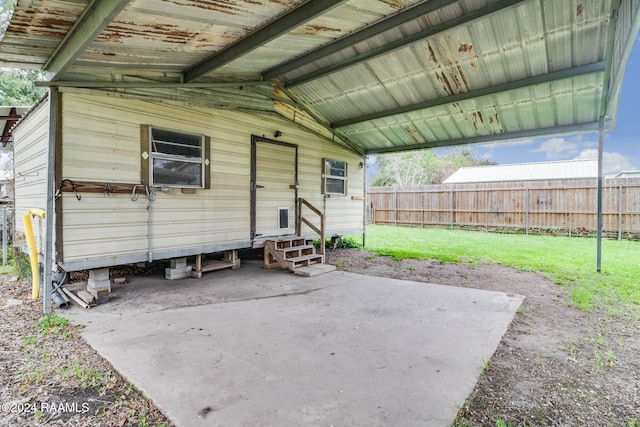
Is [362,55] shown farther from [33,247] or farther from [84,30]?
[33,247]

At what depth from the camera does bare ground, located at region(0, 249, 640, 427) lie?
6.66 ft

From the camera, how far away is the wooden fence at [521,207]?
11.2 meters

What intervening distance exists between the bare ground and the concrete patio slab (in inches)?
4.8

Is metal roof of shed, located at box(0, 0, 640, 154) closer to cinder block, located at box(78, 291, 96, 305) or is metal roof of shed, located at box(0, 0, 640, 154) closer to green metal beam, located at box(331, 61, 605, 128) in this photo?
green metal beam, located at box(331, 61, 605, 128)

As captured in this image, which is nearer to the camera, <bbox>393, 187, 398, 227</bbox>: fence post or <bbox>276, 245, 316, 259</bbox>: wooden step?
<bbox>276, 245, 316, 259</bbox>: wooden step

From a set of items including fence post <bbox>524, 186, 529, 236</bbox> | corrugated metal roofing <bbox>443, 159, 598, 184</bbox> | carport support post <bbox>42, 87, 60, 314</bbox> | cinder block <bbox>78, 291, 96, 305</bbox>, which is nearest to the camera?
carport support post <bbox>42, 87, 60, 314</bbox>

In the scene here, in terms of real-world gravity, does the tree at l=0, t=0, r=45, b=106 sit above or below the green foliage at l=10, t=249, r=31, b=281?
above

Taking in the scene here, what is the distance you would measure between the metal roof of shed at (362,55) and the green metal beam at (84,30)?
0.01 meters

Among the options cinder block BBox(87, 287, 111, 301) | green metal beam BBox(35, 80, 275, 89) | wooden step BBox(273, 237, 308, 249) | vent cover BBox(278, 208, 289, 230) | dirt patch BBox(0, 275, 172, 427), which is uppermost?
green metal beam BBox(35, 80, 275, 89)

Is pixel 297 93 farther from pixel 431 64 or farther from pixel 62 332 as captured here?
pixel 62 332

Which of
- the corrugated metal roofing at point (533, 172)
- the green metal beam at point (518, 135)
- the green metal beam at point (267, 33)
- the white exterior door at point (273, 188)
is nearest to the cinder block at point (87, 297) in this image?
the white exterior door at point (273, 188)

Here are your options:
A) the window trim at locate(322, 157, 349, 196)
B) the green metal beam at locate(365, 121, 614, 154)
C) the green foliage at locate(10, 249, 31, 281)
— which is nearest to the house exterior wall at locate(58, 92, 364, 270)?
the window trim at locate(322, 157, 349, 196)

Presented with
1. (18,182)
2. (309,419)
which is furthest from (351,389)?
(18,182)

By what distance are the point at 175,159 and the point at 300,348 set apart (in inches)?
143
